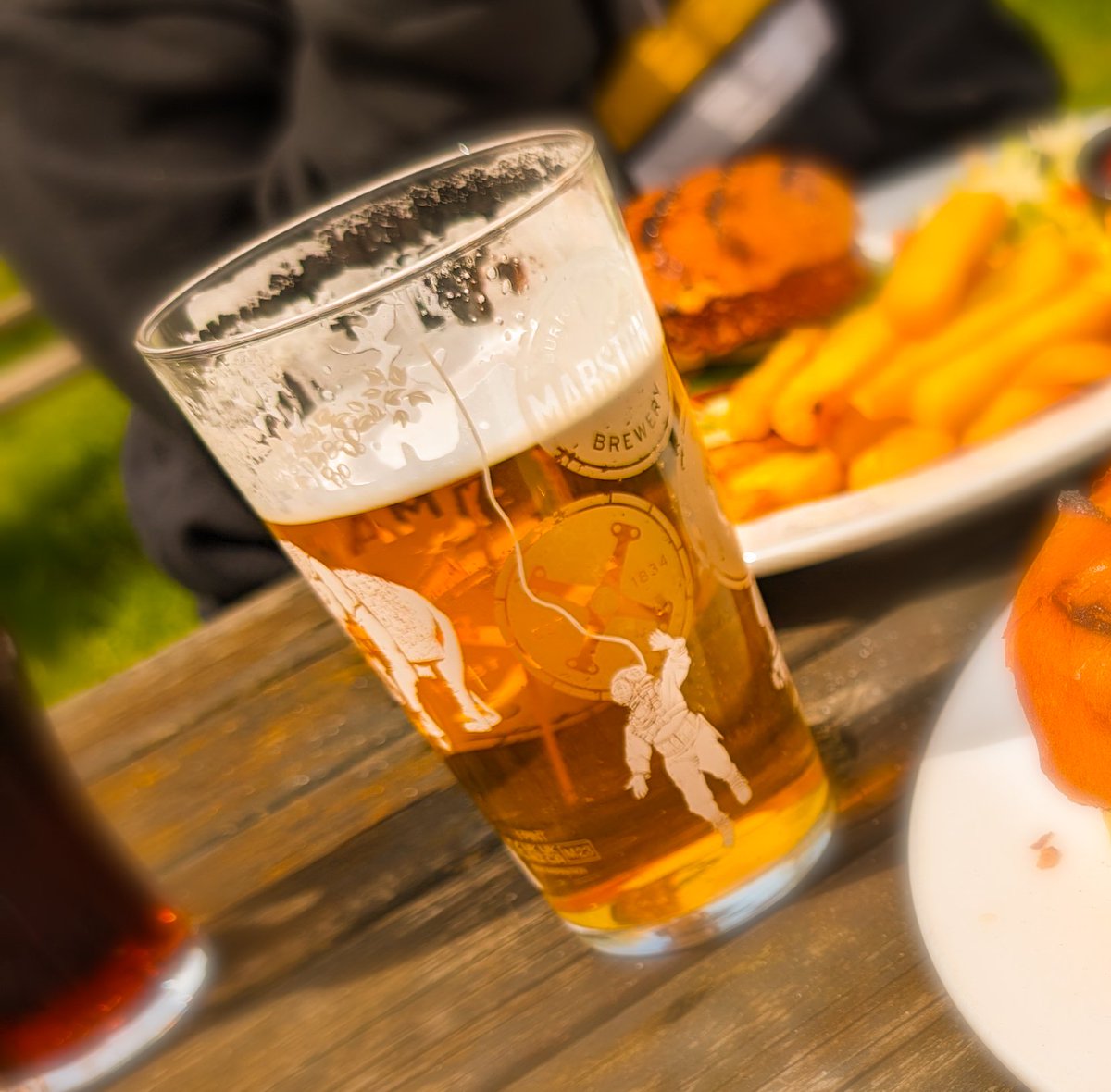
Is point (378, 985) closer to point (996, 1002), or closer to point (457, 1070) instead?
Answer: point (457, 1070)

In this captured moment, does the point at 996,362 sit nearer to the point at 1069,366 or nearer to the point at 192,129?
the point at 1069,366

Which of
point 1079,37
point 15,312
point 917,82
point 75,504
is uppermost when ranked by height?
point 917,82

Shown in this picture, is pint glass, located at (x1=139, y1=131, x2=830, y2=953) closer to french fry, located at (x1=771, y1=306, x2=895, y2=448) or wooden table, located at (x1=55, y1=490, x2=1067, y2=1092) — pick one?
wooden table, located at (x1=55, y1=490, x2=1067, y2=1092)

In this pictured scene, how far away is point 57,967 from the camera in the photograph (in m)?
0.70

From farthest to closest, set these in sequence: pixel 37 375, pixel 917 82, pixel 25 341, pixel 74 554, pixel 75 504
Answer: pixel 25 341 < pixel 37 375 < pixel 75 504 < pixel 74 554 < pixel 917 82

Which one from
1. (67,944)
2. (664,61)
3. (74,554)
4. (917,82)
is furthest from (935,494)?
(74,554)

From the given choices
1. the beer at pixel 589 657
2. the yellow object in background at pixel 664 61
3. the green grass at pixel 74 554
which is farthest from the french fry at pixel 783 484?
the green grass at pixel 74 554

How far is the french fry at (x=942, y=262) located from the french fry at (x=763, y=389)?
0.10 metres

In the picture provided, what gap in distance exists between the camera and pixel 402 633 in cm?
46

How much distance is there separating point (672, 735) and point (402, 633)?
0.38ft

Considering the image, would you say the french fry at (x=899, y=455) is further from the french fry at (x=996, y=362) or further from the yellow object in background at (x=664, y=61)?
the yellow object in background at (x=664, y=61)

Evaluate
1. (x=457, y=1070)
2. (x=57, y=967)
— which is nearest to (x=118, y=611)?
(x=57, y=967)

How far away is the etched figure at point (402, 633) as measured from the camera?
453 millimetres

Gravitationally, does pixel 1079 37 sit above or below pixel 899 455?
below
